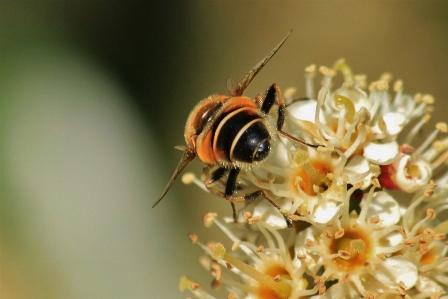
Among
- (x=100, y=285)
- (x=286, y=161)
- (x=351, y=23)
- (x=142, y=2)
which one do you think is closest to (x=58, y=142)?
(x=100, y=285)

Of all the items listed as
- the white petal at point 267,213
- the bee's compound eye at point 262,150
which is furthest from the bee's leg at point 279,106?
the white petal at point 267,213

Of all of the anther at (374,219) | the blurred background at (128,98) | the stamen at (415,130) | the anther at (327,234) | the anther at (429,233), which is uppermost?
the stamen at (415,130)

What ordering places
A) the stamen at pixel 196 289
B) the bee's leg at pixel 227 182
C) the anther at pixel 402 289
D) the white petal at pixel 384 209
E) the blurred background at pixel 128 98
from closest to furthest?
the anther at pixel 402 289 < the white petal at pixel 384 209 < the bee's leg at pixel 227 182 < the stamen at pixel 196 289 < the blurred background at pixel 128 98

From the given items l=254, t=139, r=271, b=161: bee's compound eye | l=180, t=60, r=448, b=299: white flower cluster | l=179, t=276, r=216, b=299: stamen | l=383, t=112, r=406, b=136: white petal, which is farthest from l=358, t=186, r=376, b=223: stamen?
l=179, t=276, r=216, b=299: stamen

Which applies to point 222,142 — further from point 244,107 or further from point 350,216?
point 350,216

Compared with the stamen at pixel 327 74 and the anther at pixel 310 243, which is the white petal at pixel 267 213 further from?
the stamen at pixel 327 74

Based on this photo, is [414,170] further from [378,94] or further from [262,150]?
[262,150]

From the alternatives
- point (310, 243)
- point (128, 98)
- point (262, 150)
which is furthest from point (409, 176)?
point (128, 98)

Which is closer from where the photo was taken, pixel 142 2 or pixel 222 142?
pixel 222 142
